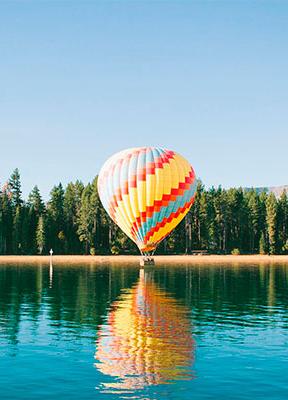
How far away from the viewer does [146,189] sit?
9038 centimetres

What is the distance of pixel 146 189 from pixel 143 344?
57980 millimetres

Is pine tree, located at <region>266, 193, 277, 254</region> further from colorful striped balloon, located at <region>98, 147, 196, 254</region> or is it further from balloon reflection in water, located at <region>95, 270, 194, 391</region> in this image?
balloon reflection in water, located at <region>95, 270, 194, 391</region>

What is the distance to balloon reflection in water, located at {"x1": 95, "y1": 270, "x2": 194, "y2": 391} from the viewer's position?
26234 millimetres

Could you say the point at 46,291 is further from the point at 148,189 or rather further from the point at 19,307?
the point at 148,189

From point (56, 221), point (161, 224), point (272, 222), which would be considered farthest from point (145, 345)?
point (272, 222)

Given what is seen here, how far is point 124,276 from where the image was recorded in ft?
281

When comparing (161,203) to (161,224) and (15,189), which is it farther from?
(15,189)

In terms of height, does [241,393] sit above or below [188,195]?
below

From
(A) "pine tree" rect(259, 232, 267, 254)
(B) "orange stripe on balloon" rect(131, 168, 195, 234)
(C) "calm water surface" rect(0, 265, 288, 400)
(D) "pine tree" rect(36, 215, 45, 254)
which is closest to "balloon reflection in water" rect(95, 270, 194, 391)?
(C) "calm water surface" rect(0, 265, 288, 400)

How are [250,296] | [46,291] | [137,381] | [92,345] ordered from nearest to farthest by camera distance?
[137,381] < [92,345] < [250,296] < [46,291]

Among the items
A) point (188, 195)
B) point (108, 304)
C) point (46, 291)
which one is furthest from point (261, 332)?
point (188, 195)

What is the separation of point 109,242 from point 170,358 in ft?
454

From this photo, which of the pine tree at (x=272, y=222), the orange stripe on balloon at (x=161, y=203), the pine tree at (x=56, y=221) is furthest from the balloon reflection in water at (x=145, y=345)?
the pine tree at (x=272, y=222)

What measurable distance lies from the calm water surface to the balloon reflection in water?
0.05m
